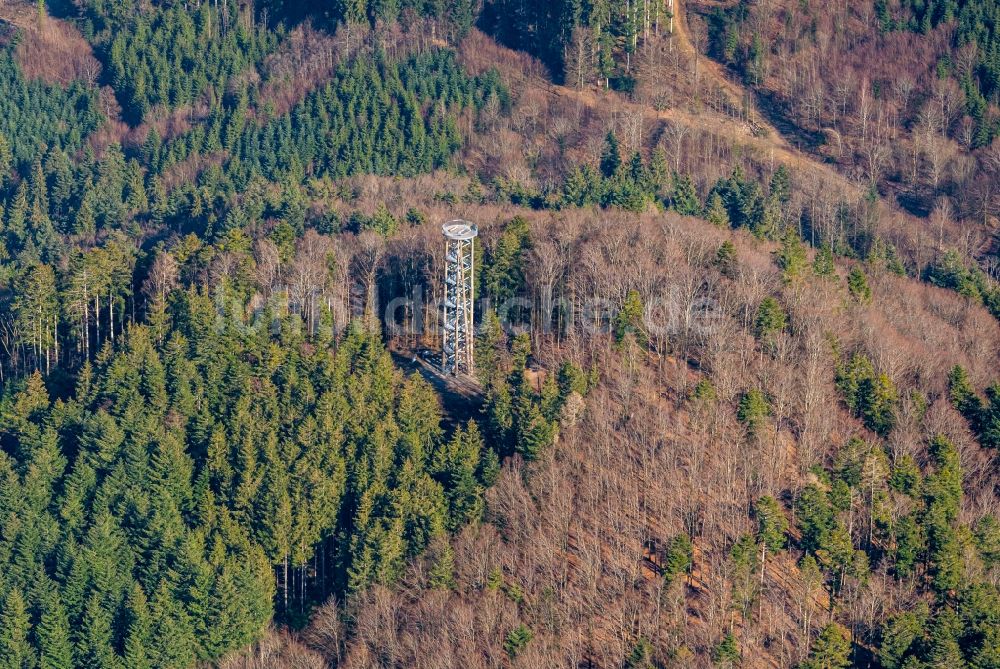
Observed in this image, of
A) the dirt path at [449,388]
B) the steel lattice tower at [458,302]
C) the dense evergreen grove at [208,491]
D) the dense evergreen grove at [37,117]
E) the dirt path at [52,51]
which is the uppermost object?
the dirt path at [52,51]

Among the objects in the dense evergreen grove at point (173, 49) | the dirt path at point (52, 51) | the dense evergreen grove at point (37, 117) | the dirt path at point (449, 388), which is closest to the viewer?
the dirt path at point (449, 388)

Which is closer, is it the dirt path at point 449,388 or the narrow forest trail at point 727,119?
the dirt path at point 449,388

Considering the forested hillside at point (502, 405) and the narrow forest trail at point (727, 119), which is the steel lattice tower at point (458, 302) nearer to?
the forested hillside at point (502, 405)

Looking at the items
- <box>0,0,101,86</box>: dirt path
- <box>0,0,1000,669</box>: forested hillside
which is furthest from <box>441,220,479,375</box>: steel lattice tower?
<box>0,0,101,86</box>: dirt path

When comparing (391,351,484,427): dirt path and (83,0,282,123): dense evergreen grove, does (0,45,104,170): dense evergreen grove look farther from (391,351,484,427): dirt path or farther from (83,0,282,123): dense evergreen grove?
(391,351,484,427): dirt path

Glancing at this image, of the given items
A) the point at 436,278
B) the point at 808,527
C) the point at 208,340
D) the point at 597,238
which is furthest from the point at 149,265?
the point at 808,527

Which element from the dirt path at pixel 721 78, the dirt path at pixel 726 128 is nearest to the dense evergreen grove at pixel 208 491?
the dirt path at pixel 726 128

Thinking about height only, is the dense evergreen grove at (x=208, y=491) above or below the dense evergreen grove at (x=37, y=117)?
below
